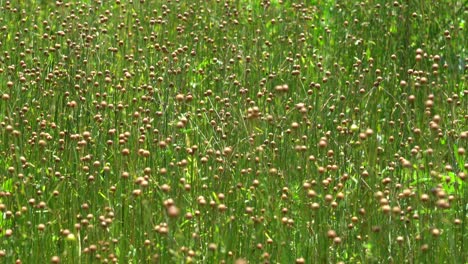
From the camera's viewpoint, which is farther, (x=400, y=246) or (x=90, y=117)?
(x=90, y=117)

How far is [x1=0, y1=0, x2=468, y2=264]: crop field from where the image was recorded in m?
3.58

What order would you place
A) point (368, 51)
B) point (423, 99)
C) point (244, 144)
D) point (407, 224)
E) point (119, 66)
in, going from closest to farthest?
point (407, 224) < point (244, 144) < point (423, 99) < point (119, 66) < point (368, 51)

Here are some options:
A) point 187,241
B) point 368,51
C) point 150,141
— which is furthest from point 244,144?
point 368,51

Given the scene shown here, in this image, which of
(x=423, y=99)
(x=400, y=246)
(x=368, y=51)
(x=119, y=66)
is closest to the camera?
(x=400, y=246)

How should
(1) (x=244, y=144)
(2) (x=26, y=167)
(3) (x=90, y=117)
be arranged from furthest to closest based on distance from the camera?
(3) (x=90, y=117) → (1) (x=244, y=144) → (2) (x=26, y=167)

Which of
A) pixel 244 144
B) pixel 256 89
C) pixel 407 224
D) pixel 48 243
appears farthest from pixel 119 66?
pixel 407 224

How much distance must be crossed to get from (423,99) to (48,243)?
2459 millimetres

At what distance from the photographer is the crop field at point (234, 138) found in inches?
141

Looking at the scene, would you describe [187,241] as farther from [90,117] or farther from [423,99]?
[423,99]

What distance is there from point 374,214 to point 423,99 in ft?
5.45

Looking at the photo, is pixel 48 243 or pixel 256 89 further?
pixel 256 89

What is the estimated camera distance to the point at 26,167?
4.12m

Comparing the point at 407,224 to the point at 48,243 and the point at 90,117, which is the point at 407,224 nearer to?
the point at 48,243

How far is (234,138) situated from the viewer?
4.61 metres
